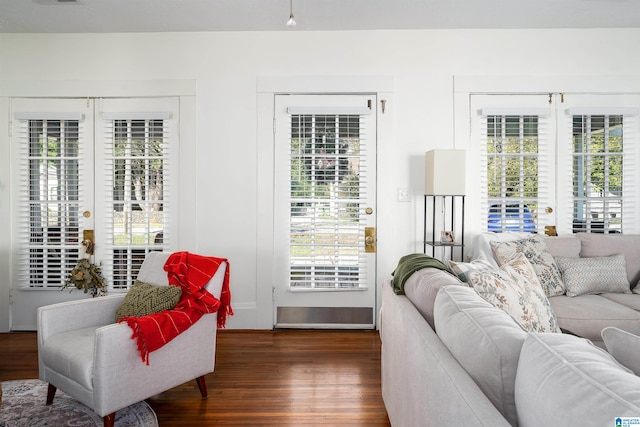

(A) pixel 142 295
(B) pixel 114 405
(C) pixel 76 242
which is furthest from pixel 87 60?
(B) pixel 114 405

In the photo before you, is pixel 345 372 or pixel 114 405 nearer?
pixel 114 405

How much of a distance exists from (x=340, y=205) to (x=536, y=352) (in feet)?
8.75

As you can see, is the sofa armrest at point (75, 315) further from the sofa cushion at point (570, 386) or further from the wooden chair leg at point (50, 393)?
the sofa cushion at point (570, 386)

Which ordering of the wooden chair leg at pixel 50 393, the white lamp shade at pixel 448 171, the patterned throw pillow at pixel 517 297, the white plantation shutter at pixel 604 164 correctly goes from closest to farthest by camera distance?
1. the patterned throw pillow at pixel 517 297
2. the wooden chair leg at pixel 50 393
3. the white lamp shade at pixel 448 171
4. the white plantation shutter at pixel 604 164

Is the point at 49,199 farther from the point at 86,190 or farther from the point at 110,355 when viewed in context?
the point at 110,355

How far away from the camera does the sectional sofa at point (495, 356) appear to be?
68 centimetres

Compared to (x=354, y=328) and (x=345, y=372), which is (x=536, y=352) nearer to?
(x=345, y=372)

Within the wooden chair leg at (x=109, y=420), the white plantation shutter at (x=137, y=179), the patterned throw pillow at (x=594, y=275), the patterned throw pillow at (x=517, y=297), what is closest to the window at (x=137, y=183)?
the white plantation shutter at (x=137, y=179)

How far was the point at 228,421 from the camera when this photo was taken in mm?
2006

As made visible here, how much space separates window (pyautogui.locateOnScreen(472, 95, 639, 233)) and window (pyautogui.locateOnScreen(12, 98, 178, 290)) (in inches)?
118

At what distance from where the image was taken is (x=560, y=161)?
11.1ft

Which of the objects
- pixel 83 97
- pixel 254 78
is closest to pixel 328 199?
pixel 254 78

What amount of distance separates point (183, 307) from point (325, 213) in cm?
168

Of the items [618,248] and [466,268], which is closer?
[466,268]
